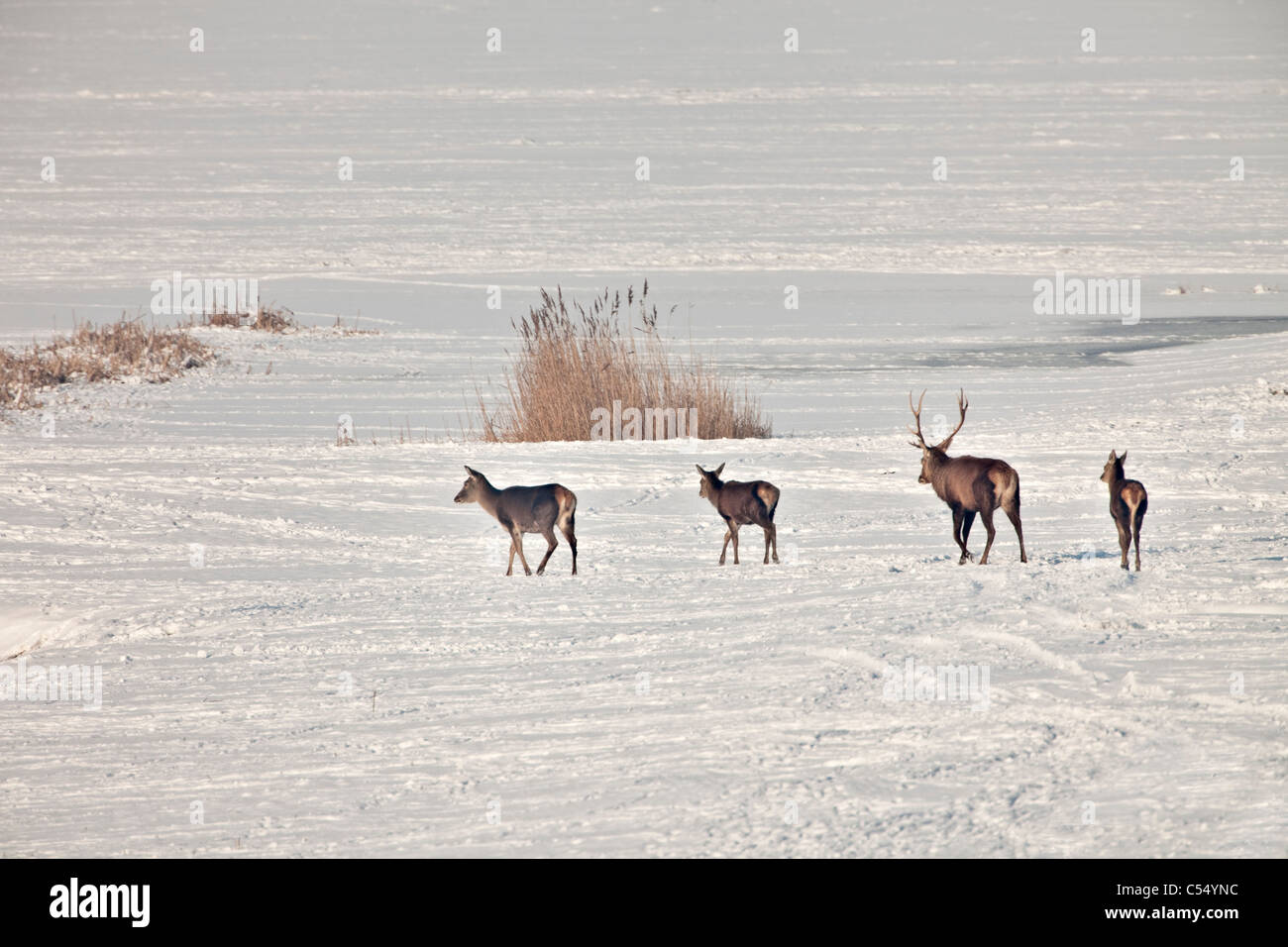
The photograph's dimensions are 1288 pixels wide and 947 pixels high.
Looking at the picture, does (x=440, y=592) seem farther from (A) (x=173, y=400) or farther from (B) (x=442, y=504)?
(A) (x=173, y=400)

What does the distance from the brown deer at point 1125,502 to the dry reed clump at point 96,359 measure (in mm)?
10858

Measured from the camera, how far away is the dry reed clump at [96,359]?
1563cm

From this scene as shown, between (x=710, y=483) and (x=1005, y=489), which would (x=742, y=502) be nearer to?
(x=710, y=483)

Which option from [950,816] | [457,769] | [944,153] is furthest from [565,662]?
[944,153]

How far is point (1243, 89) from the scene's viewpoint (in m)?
56.0

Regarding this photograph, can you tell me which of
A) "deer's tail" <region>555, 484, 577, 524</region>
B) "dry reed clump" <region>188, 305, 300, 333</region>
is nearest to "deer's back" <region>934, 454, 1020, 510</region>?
"deer's tail" <region>555, 484, 577, 524</region>

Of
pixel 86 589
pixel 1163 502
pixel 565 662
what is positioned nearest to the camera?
pixel 565 662

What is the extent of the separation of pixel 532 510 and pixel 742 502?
1239mm

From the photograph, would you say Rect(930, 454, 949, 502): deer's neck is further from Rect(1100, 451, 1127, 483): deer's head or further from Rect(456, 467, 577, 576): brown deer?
Rect(456, 467, 577, 576): brown deer

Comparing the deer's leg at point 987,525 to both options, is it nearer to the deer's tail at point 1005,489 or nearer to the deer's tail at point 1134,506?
the deer's tail at point 1005,489

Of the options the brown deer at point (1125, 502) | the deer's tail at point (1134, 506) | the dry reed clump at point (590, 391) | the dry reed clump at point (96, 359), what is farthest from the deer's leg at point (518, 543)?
the dry reed clump at point (96, 359)

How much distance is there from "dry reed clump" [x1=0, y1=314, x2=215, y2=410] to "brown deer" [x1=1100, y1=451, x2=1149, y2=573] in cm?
1086

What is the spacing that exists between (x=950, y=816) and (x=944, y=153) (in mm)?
42342
